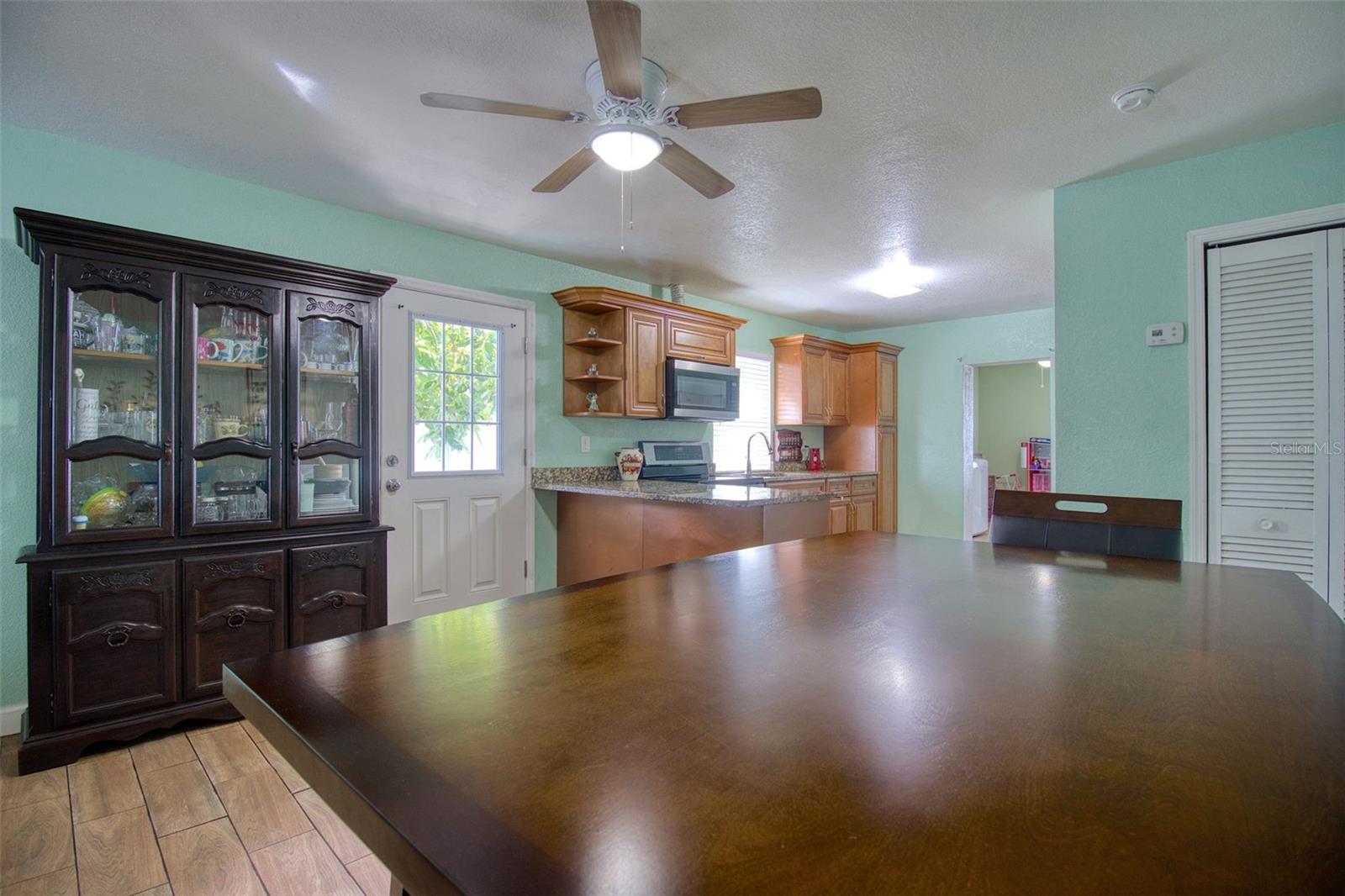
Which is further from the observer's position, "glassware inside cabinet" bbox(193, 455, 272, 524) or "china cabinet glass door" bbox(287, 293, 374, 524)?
"china cabinet glass door" bbox(287, 293, 374, 524)

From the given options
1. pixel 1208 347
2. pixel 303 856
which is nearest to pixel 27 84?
pixel 303 856

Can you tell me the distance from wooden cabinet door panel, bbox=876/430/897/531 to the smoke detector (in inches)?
158

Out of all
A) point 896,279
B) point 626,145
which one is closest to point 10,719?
point 626,145

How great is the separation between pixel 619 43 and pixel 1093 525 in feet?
5.74

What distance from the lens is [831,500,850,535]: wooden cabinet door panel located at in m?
5.38

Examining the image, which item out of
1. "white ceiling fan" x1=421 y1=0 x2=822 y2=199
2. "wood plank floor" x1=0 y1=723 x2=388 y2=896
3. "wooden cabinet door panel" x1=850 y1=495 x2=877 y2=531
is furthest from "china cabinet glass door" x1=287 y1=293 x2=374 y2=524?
"wooden cabinet door panel" x1=850 y1=495 x2=877 y2=531

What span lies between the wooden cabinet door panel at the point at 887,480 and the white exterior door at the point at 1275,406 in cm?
346

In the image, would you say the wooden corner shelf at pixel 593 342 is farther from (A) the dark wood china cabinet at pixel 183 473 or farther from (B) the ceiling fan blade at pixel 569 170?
(B) the ceiling fan blade at pixel 569 170

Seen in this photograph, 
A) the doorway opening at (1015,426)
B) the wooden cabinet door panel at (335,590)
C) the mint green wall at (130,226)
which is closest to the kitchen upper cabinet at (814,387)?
the mint green wall at (130,226)

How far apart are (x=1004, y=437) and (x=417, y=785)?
9.45 m

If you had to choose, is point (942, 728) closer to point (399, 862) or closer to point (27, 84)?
point (399, 862)

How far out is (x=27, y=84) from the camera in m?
2.12

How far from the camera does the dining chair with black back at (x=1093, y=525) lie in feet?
5.16

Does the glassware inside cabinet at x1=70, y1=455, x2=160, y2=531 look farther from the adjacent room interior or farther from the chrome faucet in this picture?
the chrome faucet
